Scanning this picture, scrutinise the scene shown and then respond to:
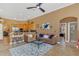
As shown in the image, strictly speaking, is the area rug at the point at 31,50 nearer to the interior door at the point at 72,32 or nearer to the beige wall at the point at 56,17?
the beige wall at the point at 56,17

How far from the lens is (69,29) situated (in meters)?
2.20

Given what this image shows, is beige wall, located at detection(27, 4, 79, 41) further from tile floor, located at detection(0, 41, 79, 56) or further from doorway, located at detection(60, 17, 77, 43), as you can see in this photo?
tile floor, located at detection(0, 41, 79, 56)

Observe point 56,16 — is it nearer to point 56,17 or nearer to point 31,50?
point 56,17

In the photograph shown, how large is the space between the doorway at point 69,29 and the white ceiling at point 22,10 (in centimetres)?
28

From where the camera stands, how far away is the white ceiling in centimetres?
217

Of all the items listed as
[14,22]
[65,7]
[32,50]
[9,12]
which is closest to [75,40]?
[65,7]

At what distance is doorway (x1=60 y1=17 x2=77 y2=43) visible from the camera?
2.17 m

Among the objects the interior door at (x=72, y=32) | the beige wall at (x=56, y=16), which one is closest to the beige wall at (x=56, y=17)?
the beige wall at (x=56, y=16)

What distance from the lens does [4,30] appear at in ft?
7.21

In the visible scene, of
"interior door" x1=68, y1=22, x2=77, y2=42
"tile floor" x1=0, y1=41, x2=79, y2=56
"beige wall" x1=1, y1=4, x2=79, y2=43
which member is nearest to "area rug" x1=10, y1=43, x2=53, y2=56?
"tile floor" x1=0, y1=41, x2=79, y2=56

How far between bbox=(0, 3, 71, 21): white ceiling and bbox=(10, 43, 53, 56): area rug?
499 millimetres

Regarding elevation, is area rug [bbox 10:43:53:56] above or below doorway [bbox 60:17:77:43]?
below

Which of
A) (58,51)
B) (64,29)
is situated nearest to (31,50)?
(58,51)

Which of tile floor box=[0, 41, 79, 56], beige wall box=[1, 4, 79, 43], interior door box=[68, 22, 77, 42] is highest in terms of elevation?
beige wall box=[1, 4, 79, 43]
